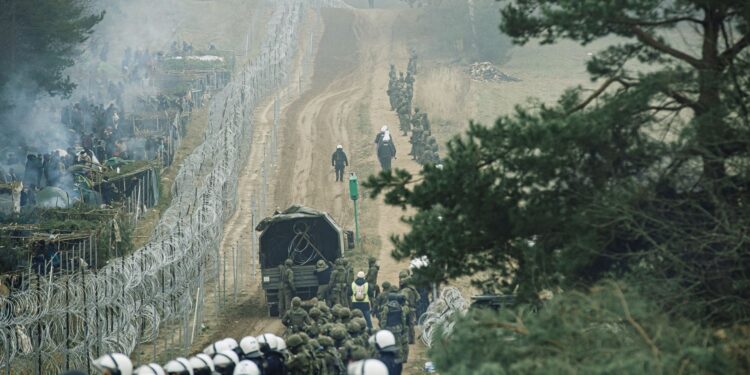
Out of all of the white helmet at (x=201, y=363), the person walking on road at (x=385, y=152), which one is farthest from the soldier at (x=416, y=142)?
the white helmet at (x=201, y=363)

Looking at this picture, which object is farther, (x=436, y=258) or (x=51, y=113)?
(x=51, y=113)

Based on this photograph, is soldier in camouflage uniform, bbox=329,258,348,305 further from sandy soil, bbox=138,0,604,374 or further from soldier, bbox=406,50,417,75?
soldier, bbox=406,50,417,75

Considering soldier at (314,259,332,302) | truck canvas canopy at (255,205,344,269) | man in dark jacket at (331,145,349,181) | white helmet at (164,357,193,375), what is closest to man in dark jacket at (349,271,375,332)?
soldier at (314,259,332,302)

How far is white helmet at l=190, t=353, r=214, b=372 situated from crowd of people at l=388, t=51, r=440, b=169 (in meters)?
17.0

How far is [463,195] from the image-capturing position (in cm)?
1353

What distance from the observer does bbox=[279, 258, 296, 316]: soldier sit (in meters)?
25.2

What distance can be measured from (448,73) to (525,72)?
6387 mm

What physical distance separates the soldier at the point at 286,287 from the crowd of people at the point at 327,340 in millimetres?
22

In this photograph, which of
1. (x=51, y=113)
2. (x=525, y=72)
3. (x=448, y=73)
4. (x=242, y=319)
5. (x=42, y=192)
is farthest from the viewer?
(x=525, y=72)

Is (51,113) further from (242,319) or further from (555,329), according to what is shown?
(555,329)

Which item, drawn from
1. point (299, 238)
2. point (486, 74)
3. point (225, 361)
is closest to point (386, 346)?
point (225, 361)

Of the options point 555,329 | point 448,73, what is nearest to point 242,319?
point 555,329

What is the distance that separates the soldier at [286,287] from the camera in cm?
2516

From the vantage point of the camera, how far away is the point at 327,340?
16.8m
